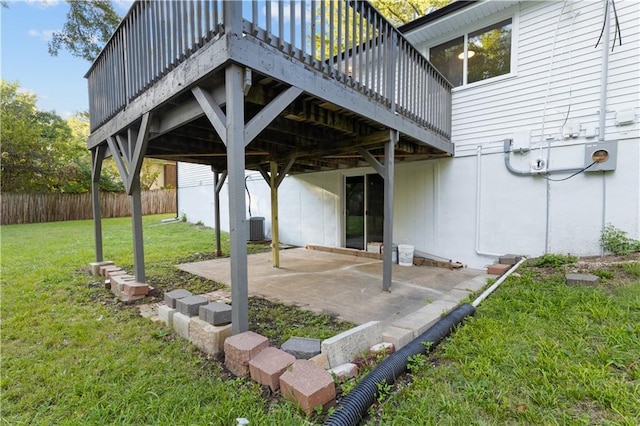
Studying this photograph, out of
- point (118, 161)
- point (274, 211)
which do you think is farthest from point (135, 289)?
point (274, 211)

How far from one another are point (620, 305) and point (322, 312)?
2755 mm

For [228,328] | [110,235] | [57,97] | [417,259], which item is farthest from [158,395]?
[57,97]

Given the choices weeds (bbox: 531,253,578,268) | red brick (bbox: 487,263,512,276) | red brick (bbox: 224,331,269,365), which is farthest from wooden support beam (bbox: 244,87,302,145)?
weeds (bbox: 531,253,578,268)

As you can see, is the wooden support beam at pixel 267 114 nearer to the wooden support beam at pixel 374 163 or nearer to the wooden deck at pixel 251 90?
the wooden deck at pixel 251 90

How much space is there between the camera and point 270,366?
1.90 m

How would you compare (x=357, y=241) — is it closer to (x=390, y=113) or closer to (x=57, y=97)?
(x=390, y=113)

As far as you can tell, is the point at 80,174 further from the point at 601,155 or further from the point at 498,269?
the point at 601,155

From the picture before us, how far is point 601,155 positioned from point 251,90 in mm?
5107

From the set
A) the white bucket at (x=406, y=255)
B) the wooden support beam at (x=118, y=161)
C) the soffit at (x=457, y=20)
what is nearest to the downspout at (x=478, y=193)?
the white bucket at (x=406, y=255)

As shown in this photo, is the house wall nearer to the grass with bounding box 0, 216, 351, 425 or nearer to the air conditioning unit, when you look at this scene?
the grass with bounding box 0, 216, 351, 425

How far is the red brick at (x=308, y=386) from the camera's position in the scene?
1.62 metres

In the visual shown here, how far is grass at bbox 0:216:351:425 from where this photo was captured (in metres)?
1.67

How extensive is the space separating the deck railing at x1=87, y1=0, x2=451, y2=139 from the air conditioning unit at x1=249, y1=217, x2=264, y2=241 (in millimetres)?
4615

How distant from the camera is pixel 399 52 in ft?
13.7
